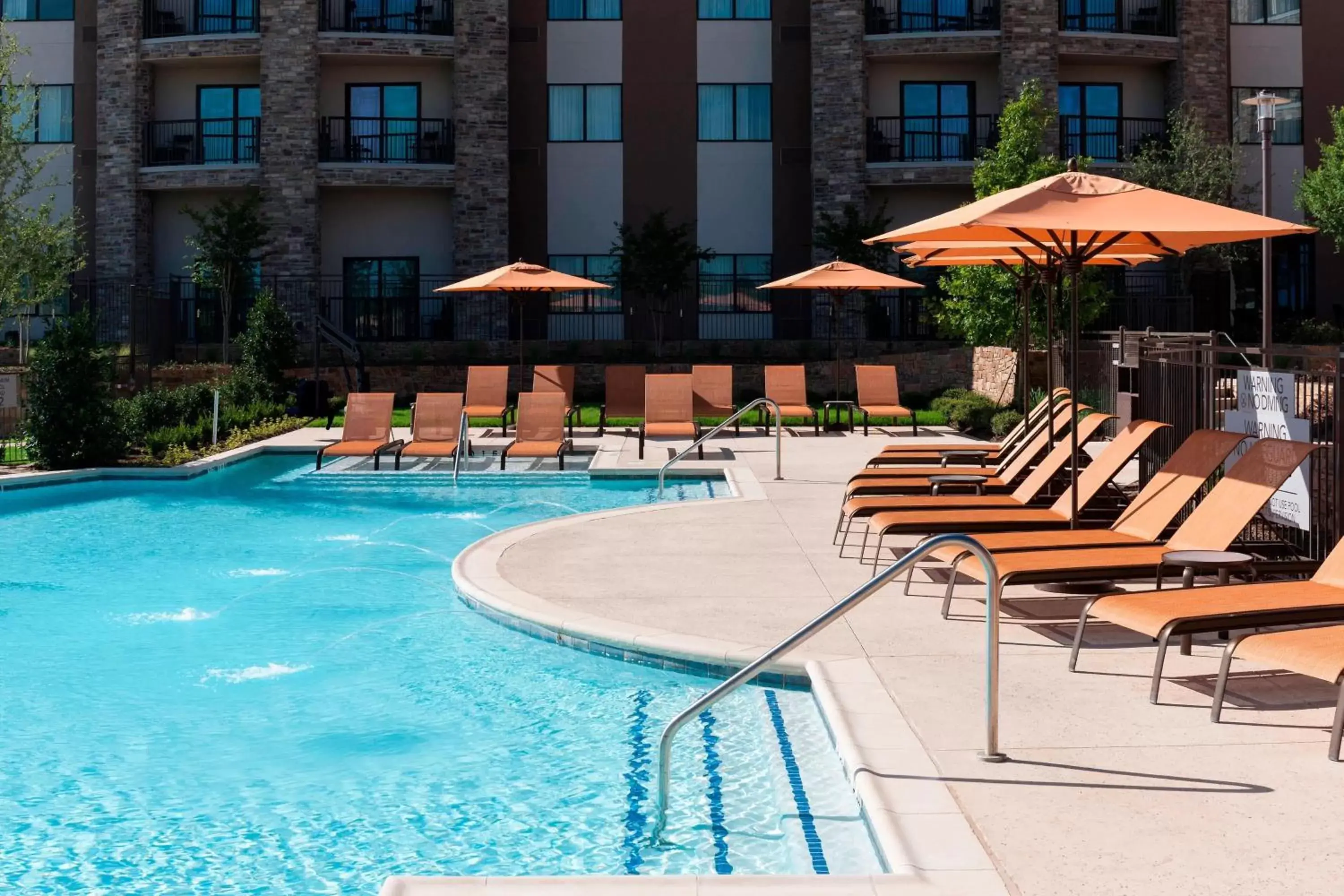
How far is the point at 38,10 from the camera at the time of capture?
36.6m

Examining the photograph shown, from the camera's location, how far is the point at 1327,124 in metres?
35.7

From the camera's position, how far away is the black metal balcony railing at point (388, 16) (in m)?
35.3

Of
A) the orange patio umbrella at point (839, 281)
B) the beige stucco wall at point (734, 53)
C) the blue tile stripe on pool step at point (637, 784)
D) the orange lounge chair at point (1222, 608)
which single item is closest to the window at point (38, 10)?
the beige stucco wall at point (734, 53)

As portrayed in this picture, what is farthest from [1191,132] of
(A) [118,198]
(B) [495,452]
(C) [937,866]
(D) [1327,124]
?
(C) [937,866]

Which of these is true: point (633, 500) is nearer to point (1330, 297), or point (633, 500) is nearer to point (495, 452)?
point (495, 452)

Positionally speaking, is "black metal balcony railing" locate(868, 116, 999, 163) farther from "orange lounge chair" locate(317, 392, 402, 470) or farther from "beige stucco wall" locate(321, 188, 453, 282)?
"orange lounge chair" locate(317, 392, 402, 470)

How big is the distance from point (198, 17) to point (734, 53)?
13.5 m

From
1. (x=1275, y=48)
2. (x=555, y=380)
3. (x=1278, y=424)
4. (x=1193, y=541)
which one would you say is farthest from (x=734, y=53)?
(x=1193, y=541)

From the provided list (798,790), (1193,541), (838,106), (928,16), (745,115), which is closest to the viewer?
(798,790)

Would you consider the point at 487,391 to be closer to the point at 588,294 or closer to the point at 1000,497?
the point at 1000,497

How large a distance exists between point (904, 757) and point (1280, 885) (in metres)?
1.68

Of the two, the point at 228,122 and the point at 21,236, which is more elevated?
the point at 228,122

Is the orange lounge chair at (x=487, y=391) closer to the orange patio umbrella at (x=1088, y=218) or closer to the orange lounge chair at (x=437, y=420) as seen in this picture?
the orange lounge chair at (x=437, y=420)

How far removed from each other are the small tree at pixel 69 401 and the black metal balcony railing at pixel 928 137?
21.7m
